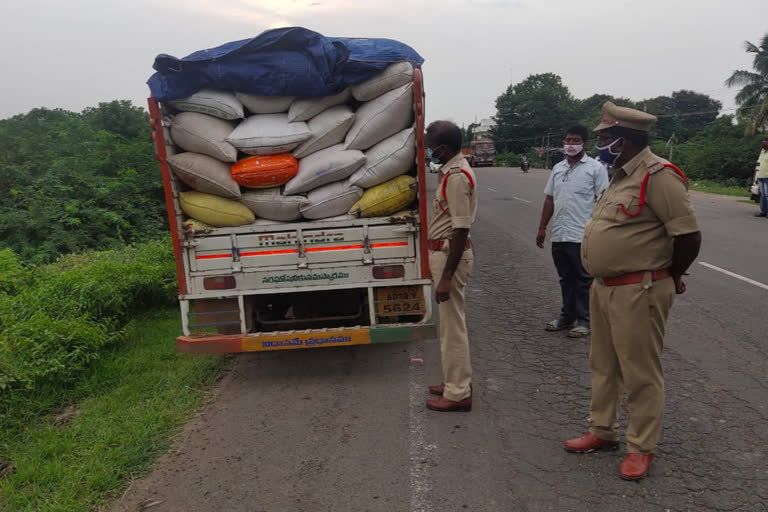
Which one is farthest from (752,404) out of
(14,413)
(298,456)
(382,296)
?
(14,413)

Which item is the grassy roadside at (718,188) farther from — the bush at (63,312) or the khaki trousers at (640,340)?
the bush at (63,312)

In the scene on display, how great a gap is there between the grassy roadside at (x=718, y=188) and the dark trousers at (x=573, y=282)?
1717 centimetres

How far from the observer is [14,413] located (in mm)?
3893

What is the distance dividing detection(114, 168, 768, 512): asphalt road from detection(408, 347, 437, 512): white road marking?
11mm

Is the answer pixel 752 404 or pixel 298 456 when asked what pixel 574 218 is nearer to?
pixel 752 404

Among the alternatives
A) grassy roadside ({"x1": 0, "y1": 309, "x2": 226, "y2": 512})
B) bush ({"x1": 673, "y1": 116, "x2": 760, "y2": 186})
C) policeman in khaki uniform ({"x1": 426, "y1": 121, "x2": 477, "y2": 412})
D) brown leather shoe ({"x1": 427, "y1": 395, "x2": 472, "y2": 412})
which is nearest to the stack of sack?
policeman in khaki uniform ({"x1": 426, "y1": 121, "x2": 477, "y2": 412})

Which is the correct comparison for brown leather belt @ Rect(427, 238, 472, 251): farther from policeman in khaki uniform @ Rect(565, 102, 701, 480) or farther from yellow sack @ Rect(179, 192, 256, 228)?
yellow sack @ Rect(179, 192, 256, 228)

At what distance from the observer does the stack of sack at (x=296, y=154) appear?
4160 millimetres

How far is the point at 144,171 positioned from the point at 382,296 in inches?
388

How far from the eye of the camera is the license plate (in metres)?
4.42

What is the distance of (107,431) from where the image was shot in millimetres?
3588

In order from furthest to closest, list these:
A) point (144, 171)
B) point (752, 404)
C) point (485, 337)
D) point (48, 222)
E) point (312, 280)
A: point (144, 171)
point (48, 222)
point (485, 337)
point (312, 280)
point (752, 404)

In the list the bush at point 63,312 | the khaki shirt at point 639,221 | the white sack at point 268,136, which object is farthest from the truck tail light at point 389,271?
the bush at point 63,312

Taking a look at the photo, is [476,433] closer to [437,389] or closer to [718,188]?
[437,389]
